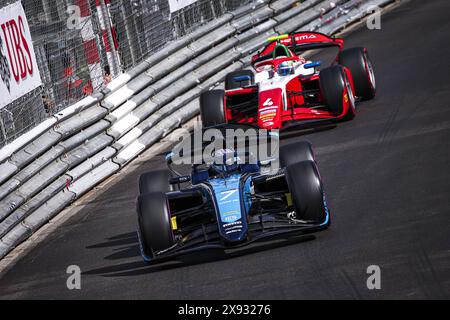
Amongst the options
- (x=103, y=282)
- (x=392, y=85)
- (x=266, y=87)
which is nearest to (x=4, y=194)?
(x=103, y=282)

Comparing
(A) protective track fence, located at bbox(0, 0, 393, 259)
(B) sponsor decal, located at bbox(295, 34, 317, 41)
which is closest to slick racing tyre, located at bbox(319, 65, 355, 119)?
(B) sponsor decal, located at bbox(295, 34, 317, 41)

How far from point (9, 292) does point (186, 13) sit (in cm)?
845

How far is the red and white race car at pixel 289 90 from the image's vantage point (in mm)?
12875

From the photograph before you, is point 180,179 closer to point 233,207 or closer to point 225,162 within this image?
point 225,162

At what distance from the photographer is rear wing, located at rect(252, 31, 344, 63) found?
14.4 m

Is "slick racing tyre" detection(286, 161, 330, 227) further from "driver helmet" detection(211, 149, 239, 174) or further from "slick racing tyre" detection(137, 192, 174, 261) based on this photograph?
"slick racing tyre" detection(137, 192, 174, 261)

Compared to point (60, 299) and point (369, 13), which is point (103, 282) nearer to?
point (60, 299)

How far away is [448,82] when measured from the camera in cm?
1395

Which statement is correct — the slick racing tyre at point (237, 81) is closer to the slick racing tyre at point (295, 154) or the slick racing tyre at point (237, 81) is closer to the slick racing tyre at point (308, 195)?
the slick racing tyre at point (295, 154)

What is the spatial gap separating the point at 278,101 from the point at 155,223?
4701mm

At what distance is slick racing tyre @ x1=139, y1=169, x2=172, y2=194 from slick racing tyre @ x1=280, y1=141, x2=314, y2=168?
1113 millimetres

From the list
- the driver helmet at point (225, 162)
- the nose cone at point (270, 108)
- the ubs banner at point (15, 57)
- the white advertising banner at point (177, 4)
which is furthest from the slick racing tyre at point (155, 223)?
the white advertising banner at point (177, 4)

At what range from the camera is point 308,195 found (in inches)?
334

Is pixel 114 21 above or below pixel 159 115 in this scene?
above
